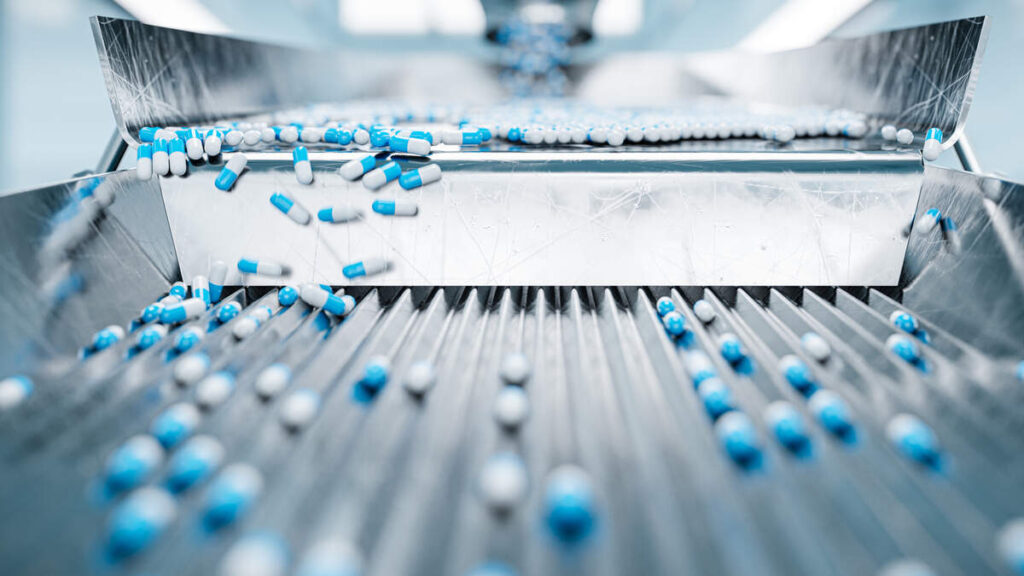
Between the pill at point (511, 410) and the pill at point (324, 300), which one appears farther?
the pill at point (324, 300)

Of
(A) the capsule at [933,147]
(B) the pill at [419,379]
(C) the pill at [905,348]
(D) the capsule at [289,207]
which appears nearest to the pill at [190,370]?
(B) the pill at [419,379]

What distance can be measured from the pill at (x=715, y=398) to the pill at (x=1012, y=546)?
263 millimetres

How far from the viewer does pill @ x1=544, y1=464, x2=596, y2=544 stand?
0.51m

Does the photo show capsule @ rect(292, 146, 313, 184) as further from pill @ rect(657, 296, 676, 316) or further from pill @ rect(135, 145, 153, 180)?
pill @ rect(657, 296, 676, 316)

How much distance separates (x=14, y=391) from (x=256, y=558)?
1.60 ft

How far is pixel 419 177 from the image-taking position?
1.08m

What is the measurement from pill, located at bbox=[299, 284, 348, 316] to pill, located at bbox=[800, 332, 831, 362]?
795mm

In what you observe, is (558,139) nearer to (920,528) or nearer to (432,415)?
(432,415)

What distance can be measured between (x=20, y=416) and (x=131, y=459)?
216 millimetres

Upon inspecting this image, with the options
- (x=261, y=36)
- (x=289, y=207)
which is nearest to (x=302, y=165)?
(x=289, y=207)

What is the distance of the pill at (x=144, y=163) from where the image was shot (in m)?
1.06

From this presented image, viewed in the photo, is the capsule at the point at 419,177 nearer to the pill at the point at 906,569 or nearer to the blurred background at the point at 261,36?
the blurred background at the point at 261,36

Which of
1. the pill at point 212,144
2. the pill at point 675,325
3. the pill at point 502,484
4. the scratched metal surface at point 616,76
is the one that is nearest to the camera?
the pill at point 502,484

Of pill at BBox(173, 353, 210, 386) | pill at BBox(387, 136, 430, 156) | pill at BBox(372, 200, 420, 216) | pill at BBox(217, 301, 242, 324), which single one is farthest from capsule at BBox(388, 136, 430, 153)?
pill at BBox(173, 353, 210, 386)
